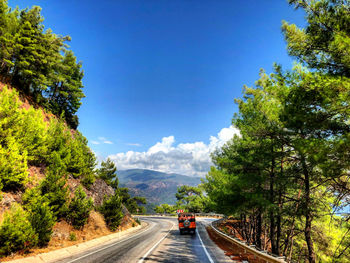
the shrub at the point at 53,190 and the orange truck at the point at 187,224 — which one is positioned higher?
the shrub at the point at 53,190

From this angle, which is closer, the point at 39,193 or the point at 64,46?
the point at 39,193

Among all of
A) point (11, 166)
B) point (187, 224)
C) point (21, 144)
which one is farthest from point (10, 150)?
point (187, 224)

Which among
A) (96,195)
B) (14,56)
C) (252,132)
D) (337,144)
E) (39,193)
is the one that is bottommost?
(96,195)

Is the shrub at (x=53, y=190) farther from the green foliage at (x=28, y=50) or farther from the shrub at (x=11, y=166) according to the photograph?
the green foliage at (x=28, y=50)

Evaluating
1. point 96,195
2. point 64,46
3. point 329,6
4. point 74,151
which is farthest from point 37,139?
point 64,46

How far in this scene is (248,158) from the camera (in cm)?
1381

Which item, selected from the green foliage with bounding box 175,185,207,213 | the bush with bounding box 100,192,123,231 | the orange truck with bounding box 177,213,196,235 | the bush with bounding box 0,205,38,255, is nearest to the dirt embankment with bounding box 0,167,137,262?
the bush with bounding box 0,205,38,255

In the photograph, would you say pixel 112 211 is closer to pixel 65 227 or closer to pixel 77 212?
pixel 77 212

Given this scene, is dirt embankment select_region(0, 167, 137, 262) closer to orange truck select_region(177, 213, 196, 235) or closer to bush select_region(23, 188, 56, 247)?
bush select_region(23, 188, 56, 247)

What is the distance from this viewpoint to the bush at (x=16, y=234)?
27.5 ft

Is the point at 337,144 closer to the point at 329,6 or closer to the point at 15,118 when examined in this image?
the point at 329,6

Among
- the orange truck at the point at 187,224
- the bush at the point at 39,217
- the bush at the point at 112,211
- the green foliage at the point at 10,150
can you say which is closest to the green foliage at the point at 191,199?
the orange truck at the point at 187,224

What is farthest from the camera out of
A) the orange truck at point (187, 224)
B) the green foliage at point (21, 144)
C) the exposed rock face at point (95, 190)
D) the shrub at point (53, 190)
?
the orange truck at point (187, 224)

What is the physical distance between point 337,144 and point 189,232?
760 inches
